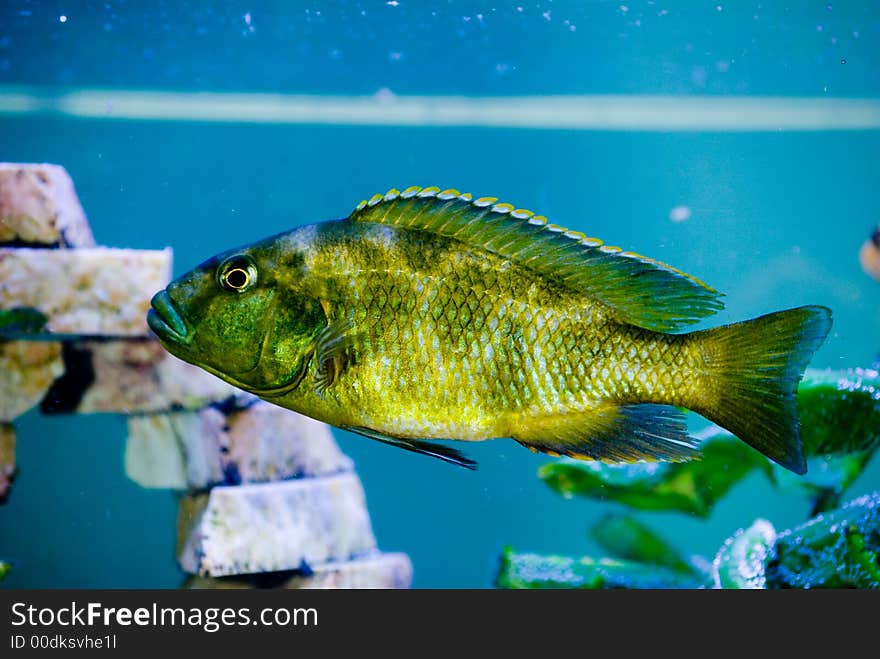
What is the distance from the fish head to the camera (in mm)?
→ 1252

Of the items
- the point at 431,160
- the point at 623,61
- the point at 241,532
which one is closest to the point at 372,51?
the point at 431,160

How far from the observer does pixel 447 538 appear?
99.8 inches

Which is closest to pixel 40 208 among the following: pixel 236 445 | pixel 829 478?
pixel 236 445

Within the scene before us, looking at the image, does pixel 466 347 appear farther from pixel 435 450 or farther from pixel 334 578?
pixel 334 578

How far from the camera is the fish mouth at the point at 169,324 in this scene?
125 cm

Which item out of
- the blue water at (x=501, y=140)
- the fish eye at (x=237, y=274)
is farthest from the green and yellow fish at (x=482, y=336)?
the blue water at (x=501, y=140)

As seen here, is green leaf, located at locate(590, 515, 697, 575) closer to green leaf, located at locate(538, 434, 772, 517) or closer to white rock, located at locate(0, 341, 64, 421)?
green leaf, located at locate(538, 434, 772, 517)

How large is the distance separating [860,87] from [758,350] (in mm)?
1464

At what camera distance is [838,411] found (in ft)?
7.00

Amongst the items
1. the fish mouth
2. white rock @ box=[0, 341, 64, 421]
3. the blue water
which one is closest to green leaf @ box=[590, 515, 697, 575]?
the blue water

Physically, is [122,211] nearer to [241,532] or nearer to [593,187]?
[241,532]

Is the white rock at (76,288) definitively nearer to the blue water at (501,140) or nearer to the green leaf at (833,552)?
the blue water at (501,140)

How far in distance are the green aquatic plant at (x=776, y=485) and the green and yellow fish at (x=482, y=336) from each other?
865 millimetres

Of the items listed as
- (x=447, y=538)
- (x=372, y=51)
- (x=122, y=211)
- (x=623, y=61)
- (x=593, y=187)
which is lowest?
(x=447, y=538)
